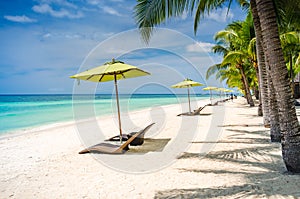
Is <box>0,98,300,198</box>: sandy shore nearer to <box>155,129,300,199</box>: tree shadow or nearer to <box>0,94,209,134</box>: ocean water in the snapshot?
<box>155,129,300,199</box>: tree shadow

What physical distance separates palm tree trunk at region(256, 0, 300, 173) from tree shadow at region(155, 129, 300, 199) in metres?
0.37

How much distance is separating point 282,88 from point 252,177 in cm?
140

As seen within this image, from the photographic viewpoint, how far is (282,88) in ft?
11.5

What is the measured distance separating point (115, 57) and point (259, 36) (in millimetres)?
3804

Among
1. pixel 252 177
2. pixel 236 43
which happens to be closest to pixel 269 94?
pixel 252 177

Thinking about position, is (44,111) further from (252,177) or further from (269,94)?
(252,177)

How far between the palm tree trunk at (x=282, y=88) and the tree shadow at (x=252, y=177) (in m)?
0.37

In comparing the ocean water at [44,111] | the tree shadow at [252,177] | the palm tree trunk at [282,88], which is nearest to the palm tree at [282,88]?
the palm tree trunk at [282,88]

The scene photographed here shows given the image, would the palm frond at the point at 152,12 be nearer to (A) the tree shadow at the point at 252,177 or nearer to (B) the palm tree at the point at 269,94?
(B) the palm tree at the point at 269,94

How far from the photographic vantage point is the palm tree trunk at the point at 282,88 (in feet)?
11.5

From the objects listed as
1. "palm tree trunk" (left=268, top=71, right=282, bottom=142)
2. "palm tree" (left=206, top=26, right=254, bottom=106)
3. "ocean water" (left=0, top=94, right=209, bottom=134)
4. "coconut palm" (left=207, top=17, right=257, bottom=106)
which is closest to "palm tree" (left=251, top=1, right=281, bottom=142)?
"palm tree trunk" (left=268, top=71, right=282, bottom=142)

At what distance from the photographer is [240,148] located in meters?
5.54

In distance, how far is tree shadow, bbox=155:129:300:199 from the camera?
10.2 feet

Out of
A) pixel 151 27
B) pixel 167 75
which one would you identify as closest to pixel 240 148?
pixel 151 27
